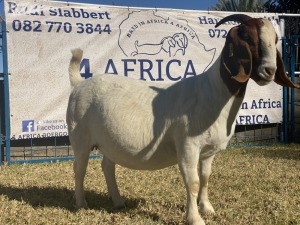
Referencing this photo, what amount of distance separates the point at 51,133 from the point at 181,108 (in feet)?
13.3

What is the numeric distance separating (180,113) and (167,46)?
14.6 feet

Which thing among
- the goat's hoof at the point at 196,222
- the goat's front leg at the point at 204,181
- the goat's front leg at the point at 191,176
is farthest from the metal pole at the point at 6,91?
the goat's hoof at the point at 196,222

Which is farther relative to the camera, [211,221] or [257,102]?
[257,102]

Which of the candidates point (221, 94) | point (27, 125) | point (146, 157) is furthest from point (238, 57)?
point (27, 125)

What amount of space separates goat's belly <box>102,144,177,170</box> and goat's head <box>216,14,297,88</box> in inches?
39.2

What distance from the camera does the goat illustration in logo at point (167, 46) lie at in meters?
7.45

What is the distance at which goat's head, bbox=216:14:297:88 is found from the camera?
2.80 metres

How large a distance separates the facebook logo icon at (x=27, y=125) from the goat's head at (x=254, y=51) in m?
4.64

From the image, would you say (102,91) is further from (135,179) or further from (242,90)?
(135,179)

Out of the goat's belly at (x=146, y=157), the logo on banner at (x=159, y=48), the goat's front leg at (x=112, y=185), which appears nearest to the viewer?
the goat's belly at (x=146, y=157)

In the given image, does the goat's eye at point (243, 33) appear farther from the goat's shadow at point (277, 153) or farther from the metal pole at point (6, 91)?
the metal pole at point (6, 91)

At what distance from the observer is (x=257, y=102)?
8234 millimetres

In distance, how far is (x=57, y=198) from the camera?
14.7 feet

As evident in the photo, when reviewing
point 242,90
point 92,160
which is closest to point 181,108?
point 242,90
